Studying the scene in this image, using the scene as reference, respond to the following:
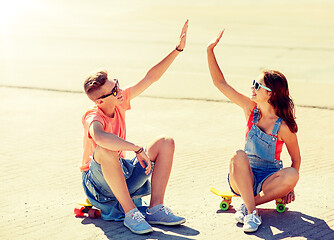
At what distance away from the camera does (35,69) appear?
12.9 m

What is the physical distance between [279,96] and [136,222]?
1.54 m

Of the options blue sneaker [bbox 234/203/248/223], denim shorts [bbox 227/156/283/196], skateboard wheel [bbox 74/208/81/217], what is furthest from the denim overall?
skateboard wheel [bbox 74/208/81/217]

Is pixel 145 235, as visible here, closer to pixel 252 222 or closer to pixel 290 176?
pixel 252 222

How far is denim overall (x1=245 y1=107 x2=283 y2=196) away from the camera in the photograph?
5.07 m

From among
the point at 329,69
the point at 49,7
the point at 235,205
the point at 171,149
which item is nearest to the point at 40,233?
the point at 171,149

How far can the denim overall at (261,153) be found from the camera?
5074mm

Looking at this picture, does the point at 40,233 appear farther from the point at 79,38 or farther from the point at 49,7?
the point at 49,7

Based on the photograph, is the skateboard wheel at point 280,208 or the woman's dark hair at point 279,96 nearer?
the woman's dark hair at point 279,96

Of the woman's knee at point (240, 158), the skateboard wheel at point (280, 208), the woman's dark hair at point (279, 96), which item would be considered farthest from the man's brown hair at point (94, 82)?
the skateboard wheel at point (280, 208)

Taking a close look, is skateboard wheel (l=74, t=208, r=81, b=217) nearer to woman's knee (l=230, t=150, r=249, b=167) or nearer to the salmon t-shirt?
the salmon t-shirt

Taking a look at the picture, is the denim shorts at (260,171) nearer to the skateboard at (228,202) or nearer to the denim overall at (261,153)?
the denim overall at (261,153)

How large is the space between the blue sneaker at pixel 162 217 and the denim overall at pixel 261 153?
0.72m

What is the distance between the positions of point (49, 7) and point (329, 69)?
17.9 metres

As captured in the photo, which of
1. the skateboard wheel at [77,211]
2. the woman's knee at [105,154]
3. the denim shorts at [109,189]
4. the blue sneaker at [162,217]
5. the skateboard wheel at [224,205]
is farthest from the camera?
the skateboard wheel at [224,205]
